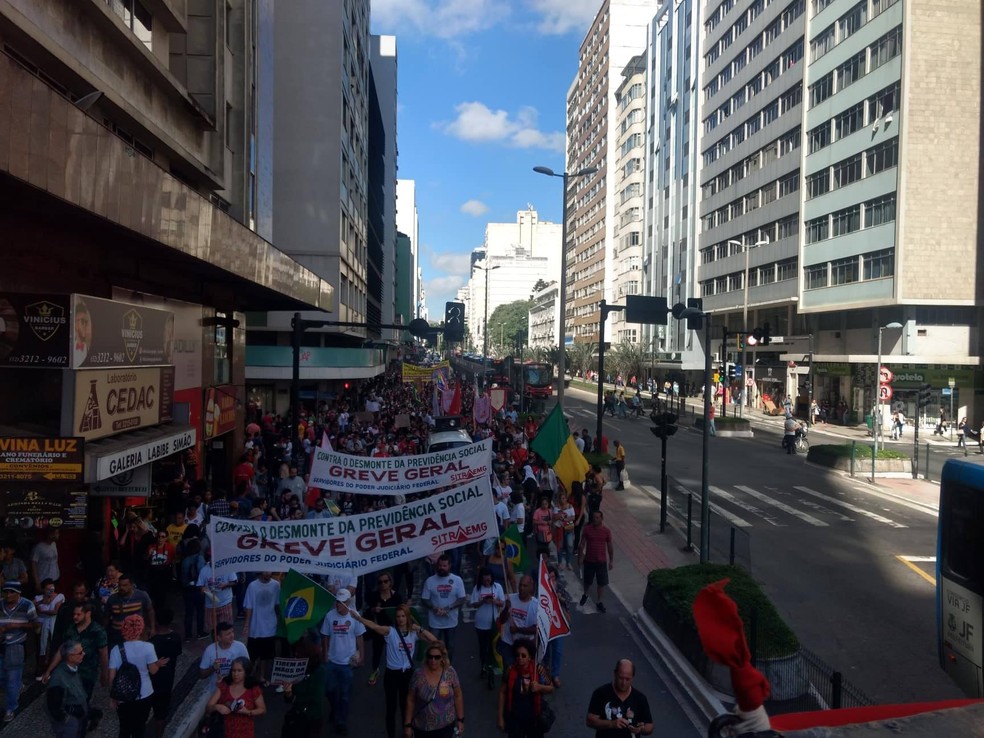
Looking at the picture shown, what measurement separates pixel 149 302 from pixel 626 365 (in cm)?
6189

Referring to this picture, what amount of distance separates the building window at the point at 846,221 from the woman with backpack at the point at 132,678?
45220 mm

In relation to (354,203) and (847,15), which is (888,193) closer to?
(847,15)

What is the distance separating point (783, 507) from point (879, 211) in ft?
93.1

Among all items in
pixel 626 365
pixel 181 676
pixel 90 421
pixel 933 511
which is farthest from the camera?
pixel 626 365

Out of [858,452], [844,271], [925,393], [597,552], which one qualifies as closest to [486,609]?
[597,552]

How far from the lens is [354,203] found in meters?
46.9

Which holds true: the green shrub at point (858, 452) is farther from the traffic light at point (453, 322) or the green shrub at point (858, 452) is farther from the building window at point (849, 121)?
the building window at point (849, 121)

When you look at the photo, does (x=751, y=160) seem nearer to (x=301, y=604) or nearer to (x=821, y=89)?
(x=821, y=89)

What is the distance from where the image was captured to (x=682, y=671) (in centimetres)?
928

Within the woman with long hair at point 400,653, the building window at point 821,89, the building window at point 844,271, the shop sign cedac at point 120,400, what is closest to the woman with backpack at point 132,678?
the woman with long hair at point 400,653

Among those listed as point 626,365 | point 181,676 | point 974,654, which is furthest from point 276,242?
point 626,365

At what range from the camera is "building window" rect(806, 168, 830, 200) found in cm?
4734

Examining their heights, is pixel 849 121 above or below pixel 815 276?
above

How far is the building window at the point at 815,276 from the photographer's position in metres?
47.4
